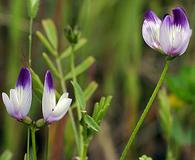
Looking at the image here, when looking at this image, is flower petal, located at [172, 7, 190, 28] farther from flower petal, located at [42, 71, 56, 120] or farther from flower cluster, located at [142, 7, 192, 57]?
flower petal, located at [42, 71, 56, 120]

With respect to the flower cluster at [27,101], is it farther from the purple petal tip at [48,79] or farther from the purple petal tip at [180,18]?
the purple petal tip at [180,18]

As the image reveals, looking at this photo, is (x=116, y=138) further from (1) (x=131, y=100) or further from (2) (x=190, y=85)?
(2) (x=190, y=85)

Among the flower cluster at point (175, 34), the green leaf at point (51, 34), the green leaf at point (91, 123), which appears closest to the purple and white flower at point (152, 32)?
the flower cluster at point (175, 34)

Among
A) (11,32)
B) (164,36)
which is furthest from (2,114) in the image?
(164,36)

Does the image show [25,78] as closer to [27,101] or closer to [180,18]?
[27,101]

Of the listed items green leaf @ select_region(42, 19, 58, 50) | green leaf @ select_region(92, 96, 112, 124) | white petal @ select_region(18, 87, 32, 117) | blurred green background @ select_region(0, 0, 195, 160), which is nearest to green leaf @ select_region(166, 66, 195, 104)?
blurred green background @ select_region(0, 0, 195, 160)

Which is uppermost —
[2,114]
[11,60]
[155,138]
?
[11,60]

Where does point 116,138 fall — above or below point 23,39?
below
